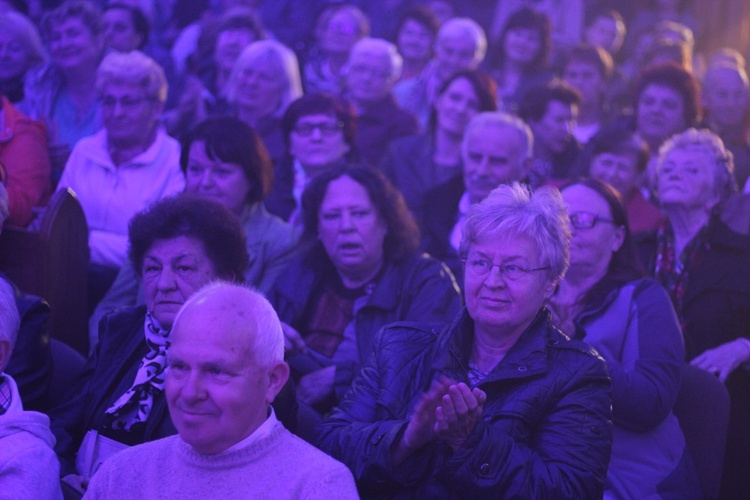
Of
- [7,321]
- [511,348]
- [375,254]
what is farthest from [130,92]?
[511,348]

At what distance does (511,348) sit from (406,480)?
49cm

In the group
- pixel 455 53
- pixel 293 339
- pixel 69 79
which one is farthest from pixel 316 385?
pixel 455 53

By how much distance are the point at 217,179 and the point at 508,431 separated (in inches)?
84.4

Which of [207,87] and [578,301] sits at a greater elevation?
[207,87]

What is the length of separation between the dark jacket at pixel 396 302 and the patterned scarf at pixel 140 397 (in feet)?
2.31

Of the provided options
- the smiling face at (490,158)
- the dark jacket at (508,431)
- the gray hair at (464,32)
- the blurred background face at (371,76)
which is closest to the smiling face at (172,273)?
the dark jacket at (508,431)

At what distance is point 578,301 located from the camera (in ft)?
11.6

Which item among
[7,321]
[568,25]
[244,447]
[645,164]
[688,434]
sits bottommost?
[688,434]

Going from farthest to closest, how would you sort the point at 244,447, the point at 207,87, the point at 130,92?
the point at 207,87 < the point at 130,92 < the point at 244,447

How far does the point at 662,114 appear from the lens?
18.7 ft

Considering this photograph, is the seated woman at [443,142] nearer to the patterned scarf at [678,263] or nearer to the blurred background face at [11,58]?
the patterned scarf at [678,263]

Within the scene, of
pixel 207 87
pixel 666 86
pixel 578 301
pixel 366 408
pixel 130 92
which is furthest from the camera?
pixel 207 87

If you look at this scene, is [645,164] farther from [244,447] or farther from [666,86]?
[244,447]

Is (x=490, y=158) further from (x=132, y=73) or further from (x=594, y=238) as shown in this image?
(x=132, y=73)
